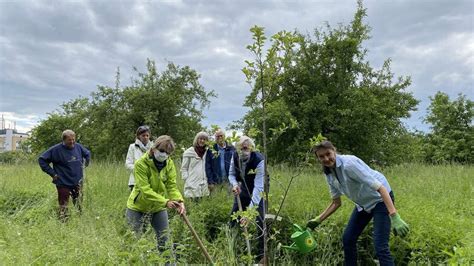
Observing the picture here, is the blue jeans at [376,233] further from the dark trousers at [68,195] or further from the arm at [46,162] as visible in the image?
the arm at [46,162]

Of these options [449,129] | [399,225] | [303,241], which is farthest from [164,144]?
[449,129]

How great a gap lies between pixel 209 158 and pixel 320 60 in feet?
29.4

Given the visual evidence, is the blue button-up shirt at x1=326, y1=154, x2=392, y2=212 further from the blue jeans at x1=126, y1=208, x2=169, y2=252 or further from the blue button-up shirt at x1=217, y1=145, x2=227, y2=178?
the blue button-up shirt at x1=217, y1=145, x2=227, y2=178

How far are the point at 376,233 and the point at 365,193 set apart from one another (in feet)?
1.15

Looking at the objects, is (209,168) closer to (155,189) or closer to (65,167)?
(155,189)

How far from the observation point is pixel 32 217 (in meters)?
5.68

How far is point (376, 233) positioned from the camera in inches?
134

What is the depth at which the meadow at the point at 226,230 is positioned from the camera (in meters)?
3.35

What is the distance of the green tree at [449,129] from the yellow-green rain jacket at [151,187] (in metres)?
27.5

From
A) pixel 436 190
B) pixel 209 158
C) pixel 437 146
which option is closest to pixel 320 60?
pixel 436 190

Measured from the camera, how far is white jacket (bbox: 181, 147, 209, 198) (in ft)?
18.2

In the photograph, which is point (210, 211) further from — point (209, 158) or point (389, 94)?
point (389, 94)

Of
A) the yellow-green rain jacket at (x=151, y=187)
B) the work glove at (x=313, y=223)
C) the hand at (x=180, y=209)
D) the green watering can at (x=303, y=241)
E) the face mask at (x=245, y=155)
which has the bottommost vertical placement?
the green watering can at (x=303, y=241)

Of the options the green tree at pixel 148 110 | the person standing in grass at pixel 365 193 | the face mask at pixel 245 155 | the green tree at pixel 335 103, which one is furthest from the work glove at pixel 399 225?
the green tree at pixel 148 110
